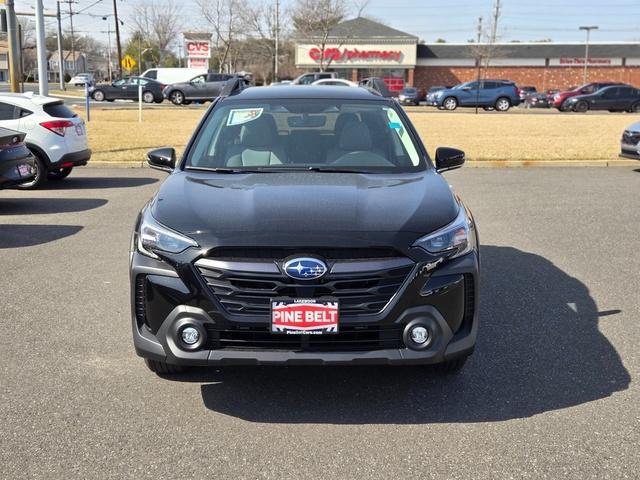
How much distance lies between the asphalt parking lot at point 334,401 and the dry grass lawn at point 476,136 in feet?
31.6

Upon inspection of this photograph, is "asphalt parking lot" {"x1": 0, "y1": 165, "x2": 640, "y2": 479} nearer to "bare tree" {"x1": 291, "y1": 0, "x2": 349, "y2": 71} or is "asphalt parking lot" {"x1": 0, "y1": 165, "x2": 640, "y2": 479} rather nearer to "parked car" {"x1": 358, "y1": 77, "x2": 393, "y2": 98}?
"parked car" {"x1": 358, "y1": 77, "x2": 393, "y2": 98}

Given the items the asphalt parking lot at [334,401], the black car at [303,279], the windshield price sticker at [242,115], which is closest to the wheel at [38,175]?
the asphalt parking lot at [334,401]

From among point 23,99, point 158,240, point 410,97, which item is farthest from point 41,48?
point 410,97

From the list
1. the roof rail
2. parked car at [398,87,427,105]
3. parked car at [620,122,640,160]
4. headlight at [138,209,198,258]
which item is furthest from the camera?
parked car at [398,87,427,105]

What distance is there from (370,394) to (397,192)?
1138mm

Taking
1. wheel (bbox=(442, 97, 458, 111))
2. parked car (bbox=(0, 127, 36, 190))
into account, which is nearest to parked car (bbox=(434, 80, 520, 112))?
wheel (bbox=(442, 97, 458, 111))

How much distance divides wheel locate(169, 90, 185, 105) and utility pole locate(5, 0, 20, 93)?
2339 centimetres

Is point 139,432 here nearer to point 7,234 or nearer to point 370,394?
point 370,394

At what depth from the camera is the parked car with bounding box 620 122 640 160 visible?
13506mm

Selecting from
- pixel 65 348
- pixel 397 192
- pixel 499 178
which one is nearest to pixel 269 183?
pixel 397 192

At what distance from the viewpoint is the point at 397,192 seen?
4109 millimetres

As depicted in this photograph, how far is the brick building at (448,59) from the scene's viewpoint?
222ft

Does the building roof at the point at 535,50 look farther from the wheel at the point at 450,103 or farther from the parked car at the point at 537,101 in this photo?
the wheel at the point at 450,103

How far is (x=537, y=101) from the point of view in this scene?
161ft
